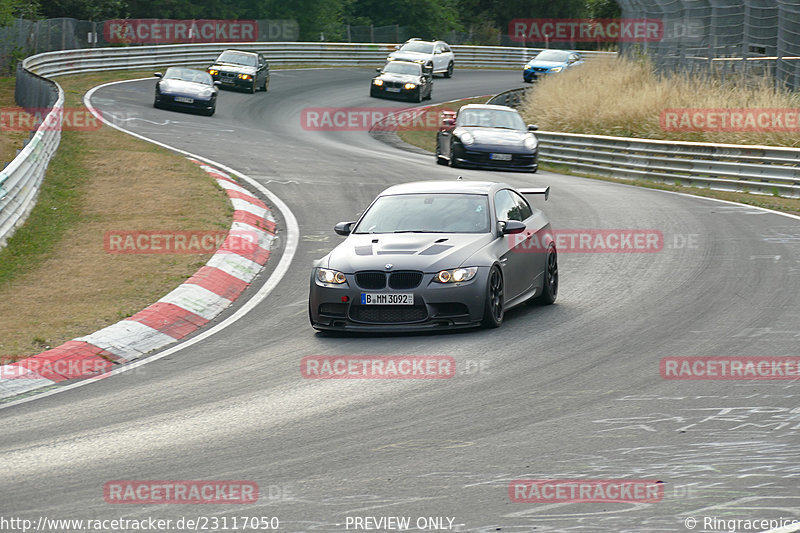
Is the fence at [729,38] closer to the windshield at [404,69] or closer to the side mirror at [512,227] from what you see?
the windshield at [404,69]

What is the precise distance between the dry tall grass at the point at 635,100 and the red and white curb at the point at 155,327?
15063 mm

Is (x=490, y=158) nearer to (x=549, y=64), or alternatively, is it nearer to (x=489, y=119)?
(x=489, y=119)

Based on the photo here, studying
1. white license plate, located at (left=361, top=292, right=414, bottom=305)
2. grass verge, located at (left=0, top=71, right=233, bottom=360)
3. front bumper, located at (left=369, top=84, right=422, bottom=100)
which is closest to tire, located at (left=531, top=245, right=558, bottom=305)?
white license plate, located at (left=361, top=292, right=414, bottom=305)

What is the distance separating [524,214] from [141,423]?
5.84 metres

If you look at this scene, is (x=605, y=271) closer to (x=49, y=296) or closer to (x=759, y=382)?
(x=759, y=382)

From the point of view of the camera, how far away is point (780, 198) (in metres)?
22.0

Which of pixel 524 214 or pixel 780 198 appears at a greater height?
pixel 524 214

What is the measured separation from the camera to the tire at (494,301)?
34.4 feet

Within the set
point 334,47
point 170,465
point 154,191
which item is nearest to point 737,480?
point 170,465

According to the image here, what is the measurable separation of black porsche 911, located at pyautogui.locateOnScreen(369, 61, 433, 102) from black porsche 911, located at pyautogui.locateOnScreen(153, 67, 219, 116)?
36.8 feet

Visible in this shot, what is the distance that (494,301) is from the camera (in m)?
10.7

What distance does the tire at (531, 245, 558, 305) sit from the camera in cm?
1191

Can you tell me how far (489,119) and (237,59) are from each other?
2121 cm

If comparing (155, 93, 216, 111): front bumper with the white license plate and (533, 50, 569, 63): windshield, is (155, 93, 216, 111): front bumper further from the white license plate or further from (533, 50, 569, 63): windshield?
the white license plate
